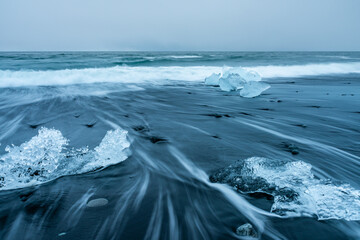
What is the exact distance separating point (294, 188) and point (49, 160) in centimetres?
213

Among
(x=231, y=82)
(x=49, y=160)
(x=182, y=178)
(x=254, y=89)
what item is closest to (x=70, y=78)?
(x=231, y=82)

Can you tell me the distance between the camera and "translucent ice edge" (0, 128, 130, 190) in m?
1.86

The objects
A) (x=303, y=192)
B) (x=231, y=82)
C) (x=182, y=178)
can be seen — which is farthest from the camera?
(x=231, y=82)

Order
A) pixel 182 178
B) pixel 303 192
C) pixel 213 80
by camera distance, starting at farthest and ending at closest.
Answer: pixel 213 80 < pixel 182 178 < pixel 303 192

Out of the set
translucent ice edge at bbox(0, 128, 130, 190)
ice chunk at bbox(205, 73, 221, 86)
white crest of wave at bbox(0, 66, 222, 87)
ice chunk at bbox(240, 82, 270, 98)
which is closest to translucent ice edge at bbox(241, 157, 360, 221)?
translucent ice edge at bbox(0, 128, 130, 190)

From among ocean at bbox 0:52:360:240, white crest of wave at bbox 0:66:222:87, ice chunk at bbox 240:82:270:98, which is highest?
white crest of wave at bbox 0:66:222:87

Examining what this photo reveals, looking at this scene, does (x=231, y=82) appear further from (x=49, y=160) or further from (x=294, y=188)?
(x=49, y=160)

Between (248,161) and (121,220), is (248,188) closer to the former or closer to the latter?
(248,161)

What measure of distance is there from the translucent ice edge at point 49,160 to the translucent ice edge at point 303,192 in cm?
138

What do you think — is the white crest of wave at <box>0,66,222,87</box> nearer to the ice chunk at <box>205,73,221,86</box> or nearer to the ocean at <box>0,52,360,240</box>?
the ice chunk at <box>205,73,221,86</box>

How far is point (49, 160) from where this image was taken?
2.08m

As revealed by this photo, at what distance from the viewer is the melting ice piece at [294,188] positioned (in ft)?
4.91

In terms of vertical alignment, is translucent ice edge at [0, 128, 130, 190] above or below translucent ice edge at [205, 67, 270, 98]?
below

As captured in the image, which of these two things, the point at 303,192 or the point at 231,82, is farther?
the point at 231,82
